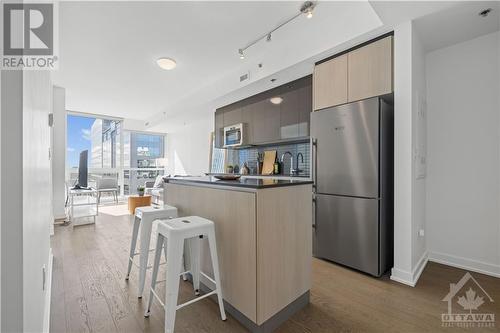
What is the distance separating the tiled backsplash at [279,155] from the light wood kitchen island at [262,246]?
6.43 feet

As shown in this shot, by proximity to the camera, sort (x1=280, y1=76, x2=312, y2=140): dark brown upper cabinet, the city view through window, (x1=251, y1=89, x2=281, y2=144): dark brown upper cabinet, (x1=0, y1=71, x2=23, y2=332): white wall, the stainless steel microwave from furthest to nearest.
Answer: the city view through window, the stainless steel microwave, (x1=251, y1=89, x2=281, y2=144): dark brown upper cabinet, (x1=280, y1=76, x2=312, y2=140): dark brown upper cabinet, (x1=0, y1=71, x2=23, y2=332): white wall

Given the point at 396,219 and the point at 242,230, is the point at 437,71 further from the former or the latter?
the point at 242,230

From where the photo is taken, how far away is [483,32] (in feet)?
7.85

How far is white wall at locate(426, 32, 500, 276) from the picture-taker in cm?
243

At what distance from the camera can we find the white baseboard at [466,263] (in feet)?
7.88

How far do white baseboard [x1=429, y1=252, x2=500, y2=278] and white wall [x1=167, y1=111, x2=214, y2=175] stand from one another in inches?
198

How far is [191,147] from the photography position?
24.7ft

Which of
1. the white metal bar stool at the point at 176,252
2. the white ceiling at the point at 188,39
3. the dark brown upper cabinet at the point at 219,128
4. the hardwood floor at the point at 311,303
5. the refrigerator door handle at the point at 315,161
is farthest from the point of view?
the dark brown upper cabinet at the point at 219,128

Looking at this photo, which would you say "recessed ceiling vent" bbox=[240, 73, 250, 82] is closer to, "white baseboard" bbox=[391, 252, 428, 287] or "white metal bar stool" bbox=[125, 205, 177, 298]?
"white metal bar stool" bbox=[125, 205, 177, 298]

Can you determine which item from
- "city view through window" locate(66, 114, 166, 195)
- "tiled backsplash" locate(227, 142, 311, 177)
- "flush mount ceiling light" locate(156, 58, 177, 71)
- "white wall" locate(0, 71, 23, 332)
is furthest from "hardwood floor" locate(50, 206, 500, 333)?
"city view through window" locate(66, 114, 166, 195)

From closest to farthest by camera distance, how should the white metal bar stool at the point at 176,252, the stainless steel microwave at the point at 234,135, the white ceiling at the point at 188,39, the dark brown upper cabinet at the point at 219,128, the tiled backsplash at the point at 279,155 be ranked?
the white metal bar stool at the point at 176,252 < the white ceiling at the point at 188,39 < the tiled backsplash at the point at 279,155 < the stainless steel microwave at the point at 234,135 < the dark brown upper cabinet at the point at 219,128

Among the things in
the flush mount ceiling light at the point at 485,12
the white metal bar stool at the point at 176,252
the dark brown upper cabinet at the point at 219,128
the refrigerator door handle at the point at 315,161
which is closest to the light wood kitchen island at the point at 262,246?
the white metal bar stool at the point at 176,252

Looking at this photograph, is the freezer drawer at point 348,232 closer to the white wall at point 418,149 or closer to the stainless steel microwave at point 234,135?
the white wall at point 418,149

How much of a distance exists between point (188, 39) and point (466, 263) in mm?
4222
